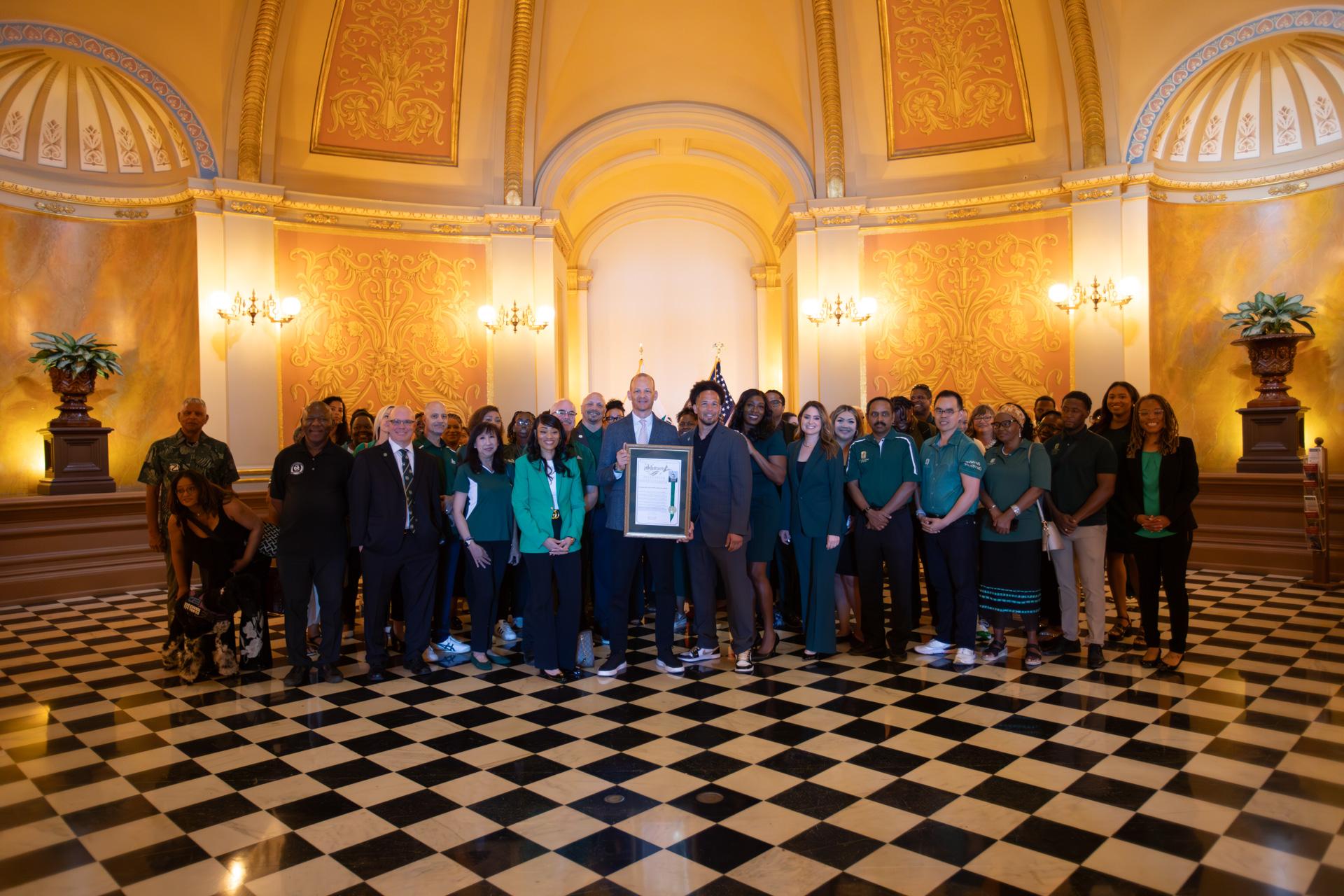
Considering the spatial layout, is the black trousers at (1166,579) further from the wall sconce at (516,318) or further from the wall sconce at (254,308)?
the wall sconce at (254,308)

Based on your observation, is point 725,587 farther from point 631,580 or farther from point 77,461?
point 77,461

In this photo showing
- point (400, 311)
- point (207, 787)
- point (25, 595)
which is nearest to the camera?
point (207, 787)

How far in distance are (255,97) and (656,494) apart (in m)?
8.25

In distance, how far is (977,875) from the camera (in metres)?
2.79

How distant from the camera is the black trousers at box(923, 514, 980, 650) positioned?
5.30 meters

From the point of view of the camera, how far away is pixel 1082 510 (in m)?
5.29

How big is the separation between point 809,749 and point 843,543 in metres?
2.12

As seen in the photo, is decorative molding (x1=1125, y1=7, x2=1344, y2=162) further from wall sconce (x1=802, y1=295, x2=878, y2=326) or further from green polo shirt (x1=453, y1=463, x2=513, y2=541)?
green polo shirt (x1=453, y1=463, x2=513, y2=541)

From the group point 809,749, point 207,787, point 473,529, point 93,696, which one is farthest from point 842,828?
point 93,696

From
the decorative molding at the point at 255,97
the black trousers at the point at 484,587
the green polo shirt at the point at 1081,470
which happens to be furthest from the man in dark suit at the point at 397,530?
the decorative molding at the point at 255,97

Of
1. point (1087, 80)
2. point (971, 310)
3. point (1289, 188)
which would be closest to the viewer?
point (1289, 188)

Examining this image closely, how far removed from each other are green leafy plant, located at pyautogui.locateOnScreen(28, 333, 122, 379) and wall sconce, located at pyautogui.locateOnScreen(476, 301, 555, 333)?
4.22 m

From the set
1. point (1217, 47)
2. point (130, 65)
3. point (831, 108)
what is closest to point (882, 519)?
point (831, 108)

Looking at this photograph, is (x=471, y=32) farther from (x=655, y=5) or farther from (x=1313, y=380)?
(x=1313, y=380)
